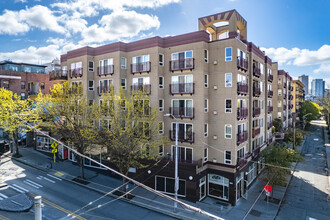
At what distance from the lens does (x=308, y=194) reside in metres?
25.5

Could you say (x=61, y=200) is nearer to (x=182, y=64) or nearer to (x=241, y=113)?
(x=182, y=64)

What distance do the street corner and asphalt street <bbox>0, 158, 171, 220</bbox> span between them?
0.43 meters

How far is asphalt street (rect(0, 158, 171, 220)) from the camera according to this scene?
62.8 feet

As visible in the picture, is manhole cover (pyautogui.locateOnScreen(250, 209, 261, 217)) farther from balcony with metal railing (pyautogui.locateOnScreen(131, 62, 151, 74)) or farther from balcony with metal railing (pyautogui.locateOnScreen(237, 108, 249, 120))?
balcony with metal railing (pyautogui.locateOnScreen(131, 62, 151, 74))

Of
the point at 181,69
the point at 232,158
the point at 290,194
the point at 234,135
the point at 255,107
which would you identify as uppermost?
the point at 181,69

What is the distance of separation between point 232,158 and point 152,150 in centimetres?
873

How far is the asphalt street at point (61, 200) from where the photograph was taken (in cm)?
1914

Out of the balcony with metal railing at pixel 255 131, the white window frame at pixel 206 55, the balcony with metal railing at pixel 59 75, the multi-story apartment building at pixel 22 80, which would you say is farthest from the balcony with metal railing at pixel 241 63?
the multi-story apartment building at pixel 22 80

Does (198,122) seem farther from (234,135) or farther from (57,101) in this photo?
(57,101)

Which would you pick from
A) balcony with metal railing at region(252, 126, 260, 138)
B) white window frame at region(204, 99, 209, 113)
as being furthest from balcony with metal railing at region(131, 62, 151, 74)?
balcony with metal railing at region(252, 126, 260, 138)

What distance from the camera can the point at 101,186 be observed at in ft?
83.2

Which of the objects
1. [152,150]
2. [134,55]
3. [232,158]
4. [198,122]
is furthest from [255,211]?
[134,55]

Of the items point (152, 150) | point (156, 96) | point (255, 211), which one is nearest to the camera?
point (255, 211)

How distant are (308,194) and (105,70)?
30222 millimetres
